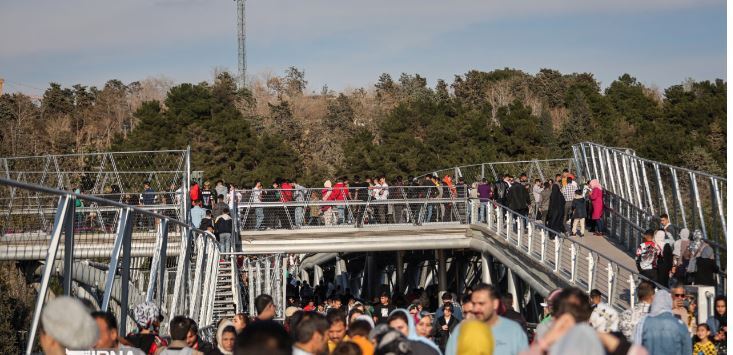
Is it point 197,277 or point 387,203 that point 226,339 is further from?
point 387,203

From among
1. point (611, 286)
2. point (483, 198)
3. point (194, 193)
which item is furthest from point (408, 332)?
point (194, 193)

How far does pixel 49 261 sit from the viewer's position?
8.88 metres

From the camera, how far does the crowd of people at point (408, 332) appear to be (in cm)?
598

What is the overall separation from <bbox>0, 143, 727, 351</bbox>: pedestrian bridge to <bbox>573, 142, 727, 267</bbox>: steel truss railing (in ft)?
0.12

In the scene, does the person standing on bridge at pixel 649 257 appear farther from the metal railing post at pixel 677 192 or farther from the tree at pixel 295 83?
the tree at pixel 295 83

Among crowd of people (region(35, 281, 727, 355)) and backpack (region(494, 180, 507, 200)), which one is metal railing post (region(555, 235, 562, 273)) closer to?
backpack (region(494, 180, 507, 200))

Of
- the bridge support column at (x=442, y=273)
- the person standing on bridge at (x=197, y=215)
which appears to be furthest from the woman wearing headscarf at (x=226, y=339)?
the bridge support column at (x=442, y=273)

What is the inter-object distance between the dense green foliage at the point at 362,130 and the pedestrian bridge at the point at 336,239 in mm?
17519

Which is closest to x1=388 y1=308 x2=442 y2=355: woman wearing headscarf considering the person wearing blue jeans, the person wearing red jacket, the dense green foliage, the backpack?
the person wearing red jacket

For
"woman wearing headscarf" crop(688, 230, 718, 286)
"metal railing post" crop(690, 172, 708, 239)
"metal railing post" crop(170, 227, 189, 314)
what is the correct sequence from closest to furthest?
"metal railing post" crop(170, 227, 189, 314) → "woman wearing headscarf" crop(688, 230, 718, 286) → "metal railing post" crop(690, 172, 708, 239)

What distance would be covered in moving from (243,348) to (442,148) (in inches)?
2294

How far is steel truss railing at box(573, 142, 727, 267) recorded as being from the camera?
20344 mm

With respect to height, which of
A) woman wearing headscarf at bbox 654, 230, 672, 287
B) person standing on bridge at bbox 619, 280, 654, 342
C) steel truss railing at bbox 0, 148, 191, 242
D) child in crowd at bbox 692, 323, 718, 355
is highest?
steel truss railing at bbox 0, 148, 191, 242

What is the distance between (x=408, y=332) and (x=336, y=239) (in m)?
24.1
